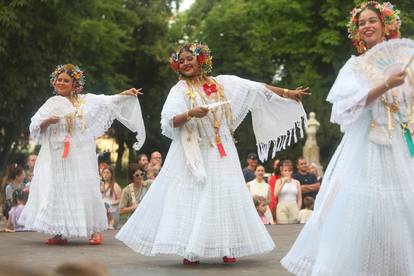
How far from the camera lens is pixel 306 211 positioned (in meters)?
15.0

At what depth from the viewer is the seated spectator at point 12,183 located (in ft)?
50.9

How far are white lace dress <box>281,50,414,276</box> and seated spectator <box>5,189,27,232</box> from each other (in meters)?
8.01

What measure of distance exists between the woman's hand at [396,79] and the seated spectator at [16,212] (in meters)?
8.71

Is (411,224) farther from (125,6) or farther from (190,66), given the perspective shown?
(125,6)

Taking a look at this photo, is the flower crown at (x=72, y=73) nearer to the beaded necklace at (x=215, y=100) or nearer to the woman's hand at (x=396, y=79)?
the beaded necklace at (x=215, y=100)

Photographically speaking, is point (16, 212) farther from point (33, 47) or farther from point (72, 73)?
point (33, 47)

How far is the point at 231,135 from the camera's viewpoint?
9.15 meters

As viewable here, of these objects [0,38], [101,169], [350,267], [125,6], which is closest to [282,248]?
[350,267]

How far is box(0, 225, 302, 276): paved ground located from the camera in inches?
334

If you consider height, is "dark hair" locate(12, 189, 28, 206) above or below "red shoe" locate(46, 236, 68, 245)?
above

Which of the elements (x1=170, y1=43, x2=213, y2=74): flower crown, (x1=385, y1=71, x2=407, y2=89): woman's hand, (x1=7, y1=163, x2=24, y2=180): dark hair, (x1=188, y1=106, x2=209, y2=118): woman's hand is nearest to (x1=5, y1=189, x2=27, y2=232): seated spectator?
(x1=7, y1=163, x2=24, y2=180): dark hair

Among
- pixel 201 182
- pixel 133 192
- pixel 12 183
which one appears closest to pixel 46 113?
pixel 201 182

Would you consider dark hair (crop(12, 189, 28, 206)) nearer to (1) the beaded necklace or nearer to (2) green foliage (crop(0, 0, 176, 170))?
(1) the beaded necklace

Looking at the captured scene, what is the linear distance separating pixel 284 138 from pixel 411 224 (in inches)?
136
